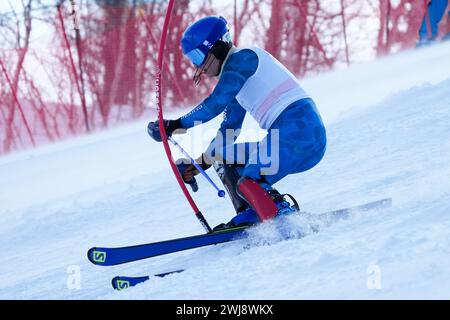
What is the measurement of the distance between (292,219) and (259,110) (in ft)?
2.12

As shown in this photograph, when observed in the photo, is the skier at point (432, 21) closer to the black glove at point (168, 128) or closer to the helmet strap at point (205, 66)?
the helmet strap at point (205, 66)

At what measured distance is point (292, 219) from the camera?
4340 mm

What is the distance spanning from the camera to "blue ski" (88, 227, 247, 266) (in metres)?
4.41

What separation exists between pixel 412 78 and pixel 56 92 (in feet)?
16.3

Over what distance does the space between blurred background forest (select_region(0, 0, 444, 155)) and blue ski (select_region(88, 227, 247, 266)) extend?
710 cm

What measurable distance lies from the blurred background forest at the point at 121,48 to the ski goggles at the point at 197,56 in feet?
22.7

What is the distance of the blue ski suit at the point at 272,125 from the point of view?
437 cm

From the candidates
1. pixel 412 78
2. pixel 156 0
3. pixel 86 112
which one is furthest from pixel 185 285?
pixel 156 0

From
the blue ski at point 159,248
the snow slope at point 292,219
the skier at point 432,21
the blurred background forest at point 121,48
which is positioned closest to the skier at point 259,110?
the blue ski at point 159,248

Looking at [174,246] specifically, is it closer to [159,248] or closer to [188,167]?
[159,248]

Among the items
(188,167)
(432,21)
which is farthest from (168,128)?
(432,21)

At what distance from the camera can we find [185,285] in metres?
3.55

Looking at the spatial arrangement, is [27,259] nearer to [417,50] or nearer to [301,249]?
[301,249]

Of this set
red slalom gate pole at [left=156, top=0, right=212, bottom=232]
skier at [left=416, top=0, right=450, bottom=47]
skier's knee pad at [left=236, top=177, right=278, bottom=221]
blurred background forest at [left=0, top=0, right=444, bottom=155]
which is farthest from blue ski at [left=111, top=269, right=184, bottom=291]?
skier at [left=416, top=0, right=450, bottom=47]
